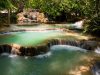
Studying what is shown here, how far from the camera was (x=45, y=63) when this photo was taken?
1168 cm

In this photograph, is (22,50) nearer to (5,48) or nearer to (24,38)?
(5,48)

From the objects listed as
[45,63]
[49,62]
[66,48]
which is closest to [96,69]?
[49,62]

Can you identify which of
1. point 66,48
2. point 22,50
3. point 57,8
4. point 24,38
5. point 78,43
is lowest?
point 66,48

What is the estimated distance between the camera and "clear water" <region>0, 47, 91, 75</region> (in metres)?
10.4

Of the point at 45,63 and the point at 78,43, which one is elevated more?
the point at 78,43

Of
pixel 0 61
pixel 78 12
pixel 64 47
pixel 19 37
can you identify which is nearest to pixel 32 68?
pixel 0 61

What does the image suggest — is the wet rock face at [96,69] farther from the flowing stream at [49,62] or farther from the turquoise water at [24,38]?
the turquoise water at [24,38]

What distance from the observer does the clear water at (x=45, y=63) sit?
10.4 meters

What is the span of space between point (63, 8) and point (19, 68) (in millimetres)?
18055

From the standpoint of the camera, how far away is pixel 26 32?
60.1ft

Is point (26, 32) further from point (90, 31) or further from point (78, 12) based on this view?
point (78, 12)

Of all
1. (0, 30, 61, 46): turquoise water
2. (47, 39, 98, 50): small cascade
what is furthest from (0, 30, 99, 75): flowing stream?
(47, 39, 98, 50): small cascade

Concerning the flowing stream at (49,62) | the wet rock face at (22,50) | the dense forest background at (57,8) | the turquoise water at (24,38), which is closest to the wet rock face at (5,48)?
the wet rock face at (22,50)

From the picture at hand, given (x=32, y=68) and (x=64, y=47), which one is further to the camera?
(x=64, y=47)
